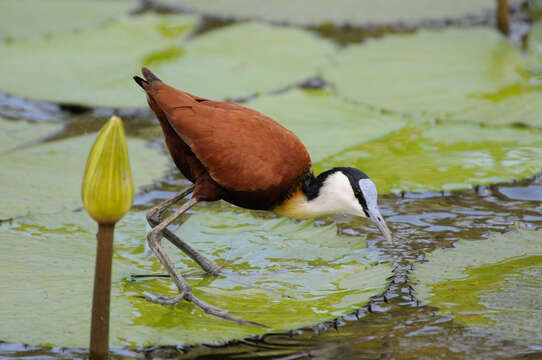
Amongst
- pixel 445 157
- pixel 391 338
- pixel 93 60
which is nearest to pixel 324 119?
pixel 445 157

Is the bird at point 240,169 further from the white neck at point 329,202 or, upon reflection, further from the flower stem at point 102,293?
the flower stem at point 102,293

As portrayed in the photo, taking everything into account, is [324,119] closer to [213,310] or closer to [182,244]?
[182,244]

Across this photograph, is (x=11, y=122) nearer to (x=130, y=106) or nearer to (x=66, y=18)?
(x=130, y=106)

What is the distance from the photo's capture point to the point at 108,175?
2178mm

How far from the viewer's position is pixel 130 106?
18.5ft

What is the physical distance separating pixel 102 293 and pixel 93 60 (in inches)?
177

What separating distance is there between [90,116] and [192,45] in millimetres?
1422

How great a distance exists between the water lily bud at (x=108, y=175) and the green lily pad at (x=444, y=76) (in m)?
3.39

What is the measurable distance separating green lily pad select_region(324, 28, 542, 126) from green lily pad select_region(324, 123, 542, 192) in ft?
0.73

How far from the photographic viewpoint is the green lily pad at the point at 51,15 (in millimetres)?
7184

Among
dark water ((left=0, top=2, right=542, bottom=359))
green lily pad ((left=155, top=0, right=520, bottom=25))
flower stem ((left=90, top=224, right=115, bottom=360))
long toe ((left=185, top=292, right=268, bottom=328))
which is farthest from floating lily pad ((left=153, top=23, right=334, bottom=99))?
flower stem ((left=90, top=224, right=115, bottom=360))

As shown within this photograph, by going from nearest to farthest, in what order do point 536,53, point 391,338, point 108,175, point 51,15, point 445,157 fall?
1. point 108,175
2. point 391,338
3. point 445,157
4. point 536,53
5. point 51,15

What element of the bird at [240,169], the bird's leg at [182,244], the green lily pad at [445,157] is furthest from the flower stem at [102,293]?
the green lily pad at [445,157]

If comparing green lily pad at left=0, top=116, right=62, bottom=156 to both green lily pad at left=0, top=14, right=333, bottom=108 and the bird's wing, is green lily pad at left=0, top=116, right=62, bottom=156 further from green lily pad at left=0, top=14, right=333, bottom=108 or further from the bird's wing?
the bird's wing
